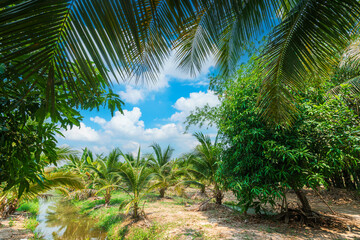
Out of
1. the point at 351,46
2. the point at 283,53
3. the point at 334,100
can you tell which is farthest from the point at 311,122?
the point at 351,46

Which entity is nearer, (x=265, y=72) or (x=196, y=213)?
(x=265, y=72)

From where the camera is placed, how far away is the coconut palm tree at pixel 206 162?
319 inches

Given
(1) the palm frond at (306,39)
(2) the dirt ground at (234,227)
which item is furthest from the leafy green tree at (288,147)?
(1) the palm frond at (306,39)

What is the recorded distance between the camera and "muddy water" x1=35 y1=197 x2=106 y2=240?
22.3ft

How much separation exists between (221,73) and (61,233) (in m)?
A: 8.88

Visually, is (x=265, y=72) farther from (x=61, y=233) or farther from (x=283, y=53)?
(x=61, y=233)

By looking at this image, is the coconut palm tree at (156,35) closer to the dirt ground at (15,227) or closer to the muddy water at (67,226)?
the dirt ground at (15,227)

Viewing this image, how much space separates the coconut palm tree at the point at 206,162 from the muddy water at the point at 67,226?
15.8 ft

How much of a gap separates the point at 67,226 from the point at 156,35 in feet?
32.3

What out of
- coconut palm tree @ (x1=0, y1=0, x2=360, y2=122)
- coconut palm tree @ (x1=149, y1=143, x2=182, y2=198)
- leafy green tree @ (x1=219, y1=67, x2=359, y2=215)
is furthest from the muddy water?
coconut palm tree @ (x1=0, y1=0, x2=360, y2=122)

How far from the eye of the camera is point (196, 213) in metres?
7.03

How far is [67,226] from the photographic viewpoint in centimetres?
806

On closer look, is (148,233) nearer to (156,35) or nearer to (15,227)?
(15,227)

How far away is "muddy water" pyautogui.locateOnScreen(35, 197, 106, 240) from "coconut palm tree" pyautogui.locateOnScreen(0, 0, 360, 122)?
23.7 ft
